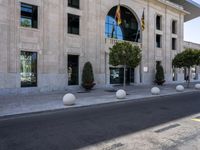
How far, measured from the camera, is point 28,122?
8.16 meters

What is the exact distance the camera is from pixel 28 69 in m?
17.6

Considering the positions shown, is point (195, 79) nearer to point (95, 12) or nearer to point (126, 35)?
point (126, 35)

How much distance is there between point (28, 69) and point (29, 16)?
4.79 m

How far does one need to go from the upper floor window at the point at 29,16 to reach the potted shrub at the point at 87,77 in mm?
6277

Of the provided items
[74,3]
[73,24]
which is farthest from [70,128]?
[74,3]

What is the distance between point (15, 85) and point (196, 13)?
128 ft

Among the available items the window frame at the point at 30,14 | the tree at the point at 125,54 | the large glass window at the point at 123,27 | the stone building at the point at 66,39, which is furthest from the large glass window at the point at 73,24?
the tree at the point at 125,54

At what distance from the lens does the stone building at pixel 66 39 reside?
1658 centimetres

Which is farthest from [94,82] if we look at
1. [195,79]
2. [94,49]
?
[195,79]

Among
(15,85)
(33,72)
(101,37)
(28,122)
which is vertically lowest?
(28,122)

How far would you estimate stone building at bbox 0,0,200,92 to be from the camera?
16578 mm

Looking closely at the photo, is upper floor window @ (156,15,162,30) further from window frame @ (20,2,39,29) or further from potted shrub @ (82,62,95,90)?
window frame @ (20,2,39,29)

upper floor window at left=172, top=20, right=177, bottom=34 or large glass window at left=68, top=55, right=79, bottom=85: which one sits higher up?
upper floor window at left=172, top=20, right=177, bottom=34

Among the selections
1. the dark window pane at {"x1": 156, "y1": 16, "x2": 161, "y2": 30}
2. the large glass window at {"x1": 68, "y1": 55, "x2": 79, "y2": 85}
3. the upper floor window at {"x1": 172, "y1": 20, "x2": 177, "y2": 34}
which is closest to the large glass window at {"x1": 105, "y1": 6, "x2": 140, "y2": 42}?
the dark window pane at {"x1": 156, "y1": 16, "x2": 161, "y2": 30}
